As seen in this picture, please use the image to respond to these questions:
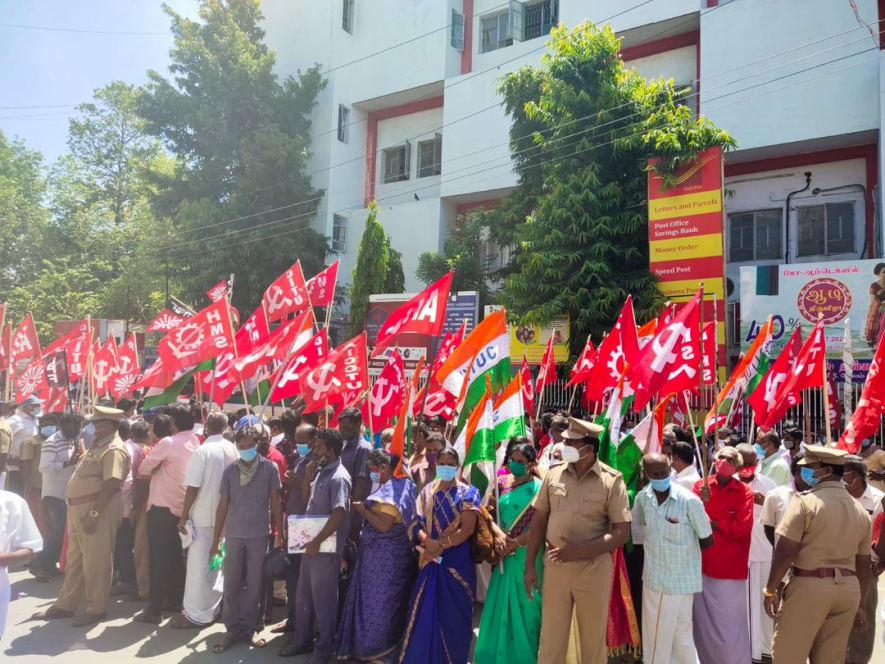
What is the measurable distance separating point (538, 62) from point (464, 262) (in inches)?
235

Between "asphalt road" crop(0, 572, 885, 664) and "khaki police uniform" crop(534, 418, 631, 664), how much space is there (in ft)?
6.98

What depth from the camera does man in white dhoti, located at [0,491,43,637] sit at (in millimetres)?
3516

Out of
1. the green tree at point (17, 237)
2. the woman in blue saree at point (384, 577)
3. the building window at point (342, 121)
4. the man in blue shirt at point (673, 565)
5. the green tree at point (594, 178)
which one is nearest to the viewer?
the man in blue shirt at point (673, 565)

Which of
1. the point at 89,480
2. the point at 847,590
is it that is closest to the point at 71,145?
the point at 89,480

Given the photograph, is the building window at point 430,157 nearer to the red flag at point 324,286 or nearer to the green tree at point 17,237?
the red flag at point 324,286

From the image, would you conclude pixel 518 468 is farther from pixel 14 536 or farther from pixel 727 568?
pixel 14 536

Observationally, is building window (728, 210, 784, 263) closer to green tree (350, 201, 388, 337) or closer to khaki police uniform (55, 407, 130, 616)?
green tree (350, 201, 388, 337)

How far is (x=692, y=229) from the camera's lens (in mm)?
13672

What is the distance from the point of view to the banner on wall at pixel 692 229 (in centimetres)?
1355

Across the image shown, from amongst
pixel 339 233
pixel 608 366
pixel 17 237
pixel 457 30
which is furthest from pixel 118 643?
pixel 17 237

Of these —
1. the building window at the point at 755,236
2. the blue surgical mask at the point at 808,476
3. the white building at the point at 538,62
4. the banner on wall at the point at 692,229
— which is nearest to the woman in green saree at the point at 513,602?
the blue surgical mask at the point at 808,476

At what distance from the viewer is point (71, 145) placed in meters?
33.4

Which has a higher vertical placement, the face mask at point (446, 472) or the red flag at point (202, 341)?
the red flag at point (202, 341)

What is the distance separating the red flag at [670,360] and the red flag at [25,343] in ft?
30.8
